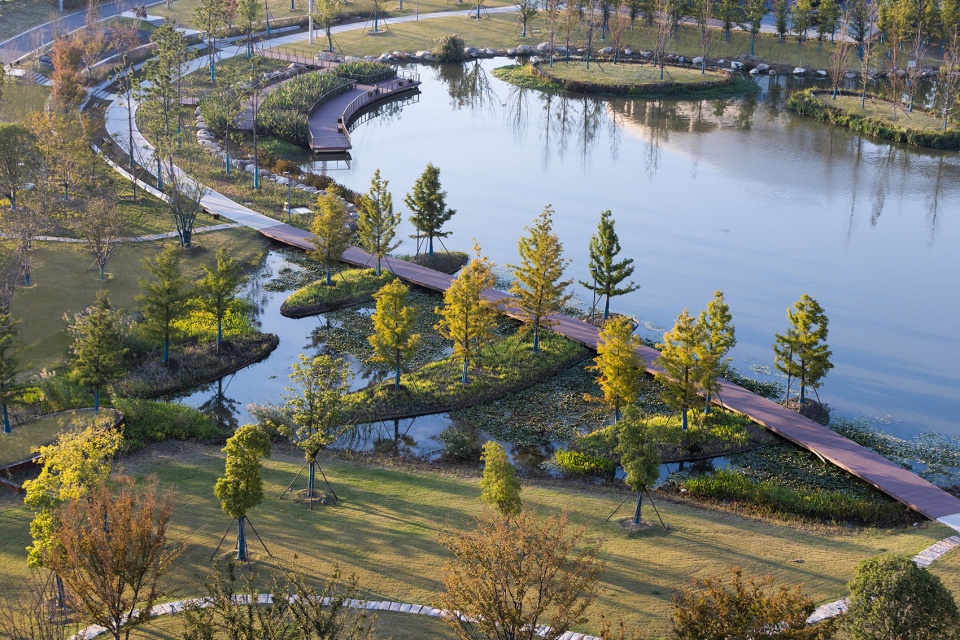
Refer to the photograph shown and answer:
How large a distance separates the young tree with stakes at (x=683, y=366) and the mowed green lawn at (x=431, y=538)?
5.53 meters

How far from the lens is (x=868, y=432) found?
3897 cm

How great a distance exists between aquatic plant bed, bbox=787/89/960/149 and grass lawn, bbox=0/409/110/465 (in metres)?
59.3

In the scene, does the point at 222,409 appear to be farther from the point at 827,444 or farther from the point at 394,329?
the point at 827,444

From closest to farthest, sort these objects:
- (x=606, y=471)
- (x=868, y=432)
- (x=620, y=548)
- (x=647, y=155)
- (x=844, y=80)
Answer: (x=620, y=548)
(x=606, y=471)
(x=868, y=432)
(x=647, y=155)
(x=844, y=80)

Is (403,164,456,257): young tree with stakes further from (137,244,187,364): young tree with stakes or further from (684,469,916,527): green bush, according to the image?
(684,469,916,527): green bush

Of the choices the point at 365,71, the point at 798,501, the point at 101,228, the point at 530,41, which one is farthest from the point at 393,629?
the point at 530,41

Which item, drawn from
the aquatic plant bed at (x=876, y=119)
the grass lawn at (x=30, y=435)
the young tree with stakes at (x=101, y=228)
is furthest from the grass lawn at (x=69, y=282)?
the aquatic plant bed at (x=876, y=119)

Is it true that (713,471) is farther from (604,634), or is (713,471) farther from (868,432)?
(604,634)

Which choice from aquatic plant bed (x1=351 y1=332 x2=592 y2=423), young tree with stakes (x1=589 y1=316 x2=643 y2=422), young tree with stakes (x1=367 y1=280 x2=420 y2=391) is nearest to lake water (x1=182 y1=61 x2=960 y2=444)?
aquatic plant bed (x1=351 y1=332 x2=592 y2=423)

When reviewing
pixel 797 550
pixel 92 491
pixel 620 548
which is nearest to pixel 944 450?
pixel 797 550

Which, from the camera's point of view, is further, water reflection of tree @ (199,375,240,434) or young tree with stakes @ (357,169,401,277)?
young tree with stakes @ (357,169,401,277)

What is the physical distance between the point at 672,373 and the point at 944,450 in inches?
399

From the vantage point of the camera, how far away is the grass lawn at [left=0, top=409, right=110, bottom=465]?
114 feet

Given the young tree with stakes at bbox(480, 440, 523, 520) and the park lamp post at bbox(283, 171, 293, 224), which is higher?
the park lamp post at bbox(283, 171, 293, 224)
